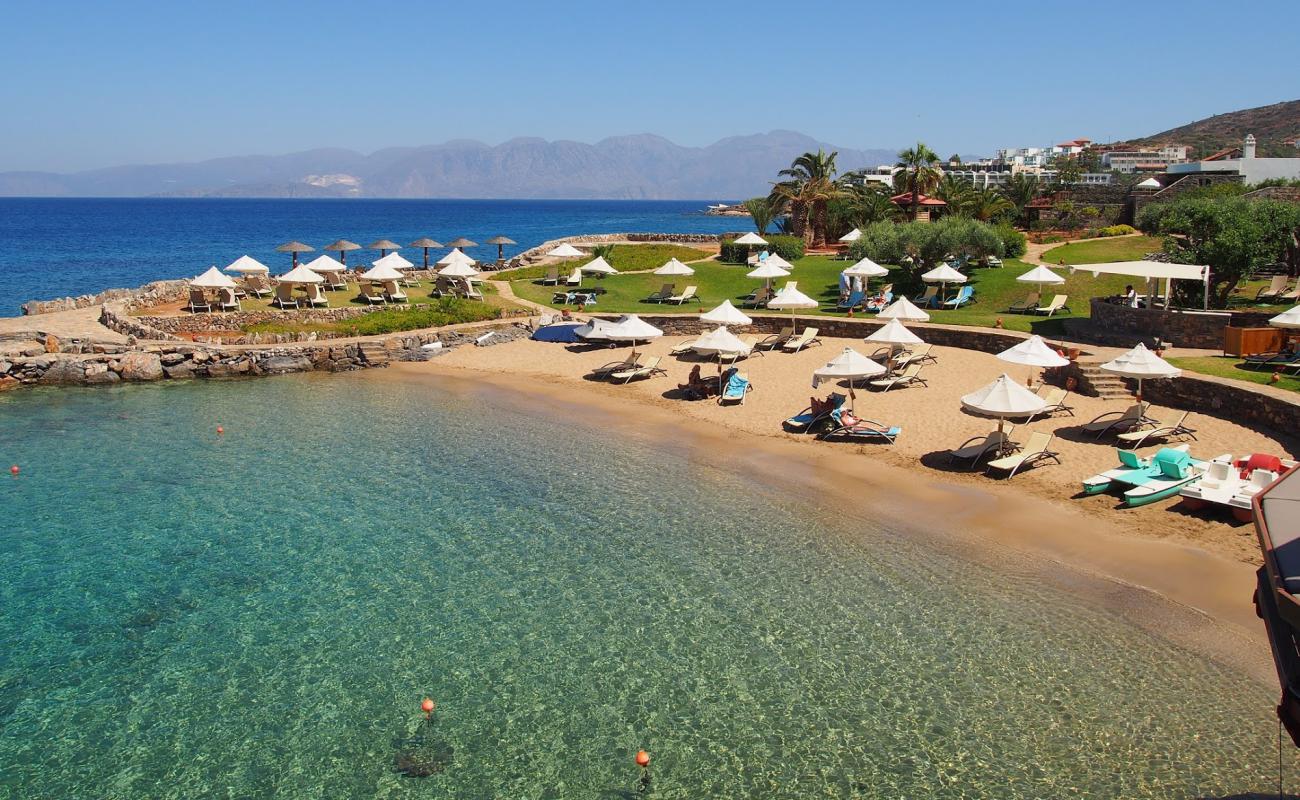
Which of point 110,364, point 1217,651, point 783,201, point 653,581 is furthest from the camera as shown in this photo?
point 783,201

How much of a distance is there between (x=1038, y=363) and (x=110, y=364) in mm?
26894

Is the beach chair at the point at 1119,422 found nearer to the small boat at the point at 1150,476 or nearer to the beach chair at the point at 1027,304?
the small boat at the point at 1150,476

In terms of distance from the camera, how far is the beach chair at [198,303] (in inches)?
1302

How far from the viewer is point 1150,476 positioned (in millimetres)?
15180

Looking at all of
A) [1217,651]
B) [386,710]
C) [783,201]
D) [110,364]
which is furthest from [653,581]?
[783,201]

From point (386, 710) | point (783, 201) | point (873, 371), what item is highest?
point (783, 201)

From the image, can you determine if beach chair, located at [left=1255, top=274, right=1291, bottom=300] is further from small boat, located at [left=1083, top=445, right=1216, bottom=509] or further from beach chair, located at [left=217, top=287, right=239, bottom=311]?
beach chair, located at [left=217, top=287, right=239, bottom=311]

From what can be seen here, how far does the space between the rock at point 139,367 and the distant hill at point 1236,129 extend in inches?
5750

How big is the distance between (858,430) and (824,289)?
19.0m

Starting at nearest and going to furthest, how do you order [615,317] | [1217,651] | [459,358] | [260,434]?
1. [1217,651]
2. [260,434]
3. [459,358]
4. [615,317]

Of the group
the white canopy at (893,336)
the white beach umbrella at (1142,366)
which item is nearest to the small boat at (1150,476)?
the white beach umbrella at (1142,366)

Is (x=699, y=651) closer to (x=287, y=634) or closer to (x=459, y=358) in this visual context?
(x=287, y=634)

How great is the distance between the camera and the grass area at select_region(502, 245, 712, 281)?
145 ft

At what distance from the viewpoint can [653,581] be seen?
42.0 ft
